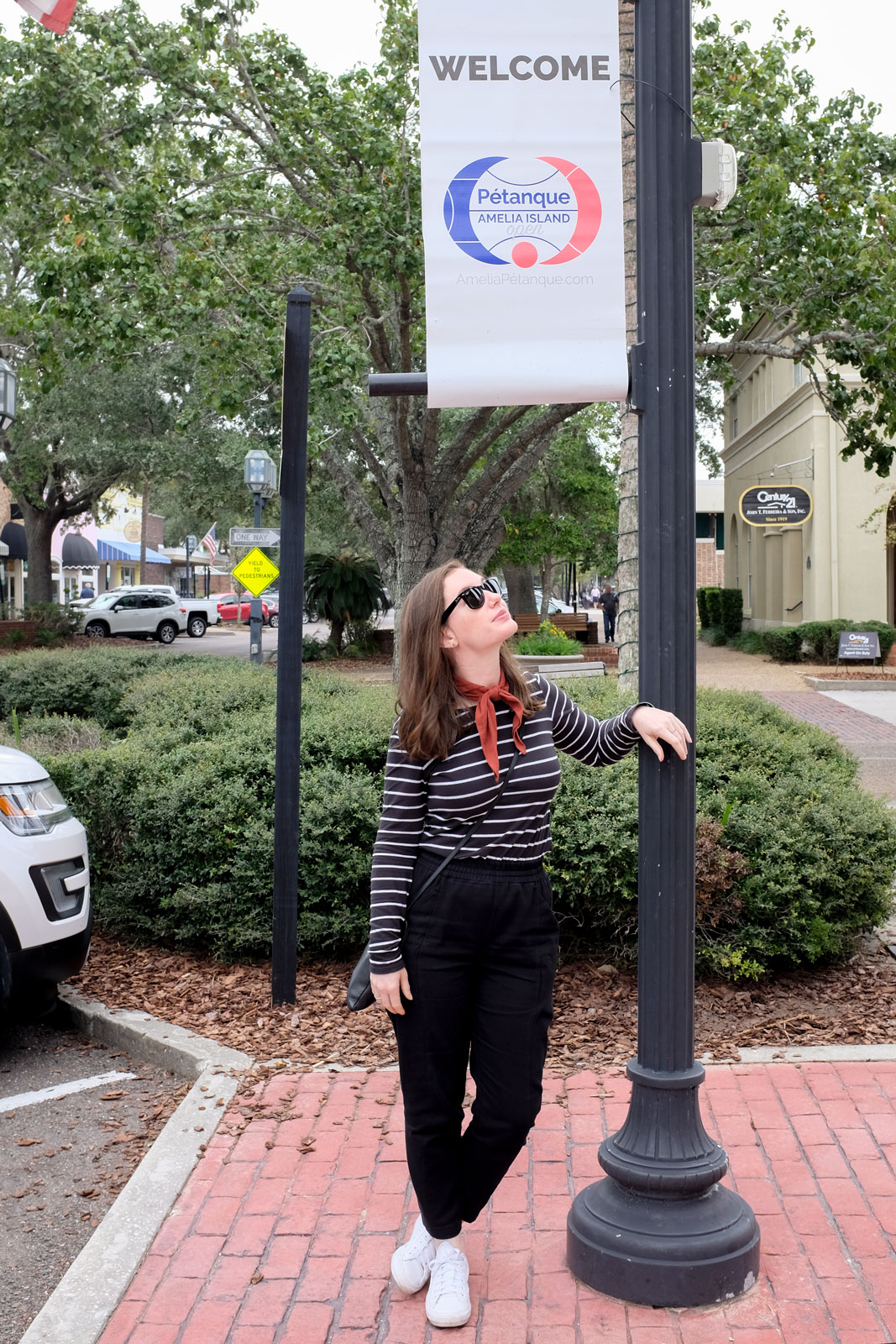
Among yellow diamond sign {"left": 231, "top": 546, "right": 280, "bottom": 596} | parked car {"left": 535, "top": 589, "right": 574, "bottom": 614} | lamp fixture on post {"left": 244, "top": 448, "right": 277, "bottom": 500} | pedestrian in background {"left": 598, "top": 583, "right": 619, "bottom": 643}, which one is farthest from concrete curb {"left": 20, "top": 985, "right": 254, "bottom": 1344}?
parked car {"left": 535, "top": 589, "right": 574, "bottom": 614}

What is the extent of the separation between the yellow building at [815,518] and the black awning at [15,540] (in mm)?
20383

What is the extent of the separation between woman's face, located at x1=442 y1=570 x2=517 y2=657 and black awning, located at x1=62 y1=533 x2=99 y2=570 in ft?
173

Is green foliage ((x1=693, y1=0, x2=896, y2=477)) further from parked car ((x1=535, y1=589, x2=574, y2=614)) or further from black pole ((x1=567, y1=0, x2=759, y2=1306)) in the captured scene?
parked car ((x1=535, y1=589, x2=574, y2=614))

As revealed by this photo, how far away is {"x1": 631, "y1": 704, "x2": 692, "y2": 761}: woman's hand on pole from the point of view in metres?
2.88

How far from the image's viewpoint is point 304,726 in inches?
250

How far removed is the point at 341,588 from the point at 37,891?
983 inches

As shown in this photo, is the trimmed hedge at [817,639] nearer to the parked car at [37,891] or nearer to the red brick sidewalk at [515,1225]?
the red brick sidewalk at [515,1225]

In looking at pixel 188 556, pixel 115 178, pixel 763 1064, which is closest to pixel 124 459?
pixel 115 178

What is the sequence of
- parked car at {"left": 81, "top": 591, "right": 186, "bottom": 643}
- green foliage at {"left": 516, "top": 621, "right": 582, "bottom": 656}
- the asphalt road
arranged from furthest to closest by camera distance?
parked car at {"left": 81, "top": 591, "right": 186, "bottom": 643}, green foliage at {"left": 516, "top": 621, "right": 582, "bottom": 656}, the asphalt road

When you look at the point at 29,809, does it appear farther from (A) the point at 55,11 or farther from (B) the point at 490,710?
(A) the point at 55,11

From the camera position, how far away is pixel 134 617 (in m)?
40.0

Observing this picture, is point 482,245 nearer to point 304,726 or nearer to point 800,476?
point 304,726

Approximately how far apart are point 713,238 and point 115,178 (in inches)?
294

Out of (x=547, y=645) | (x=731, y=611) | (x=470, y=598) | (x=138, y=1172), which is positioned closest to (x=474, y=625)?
(x=470, y=598)
